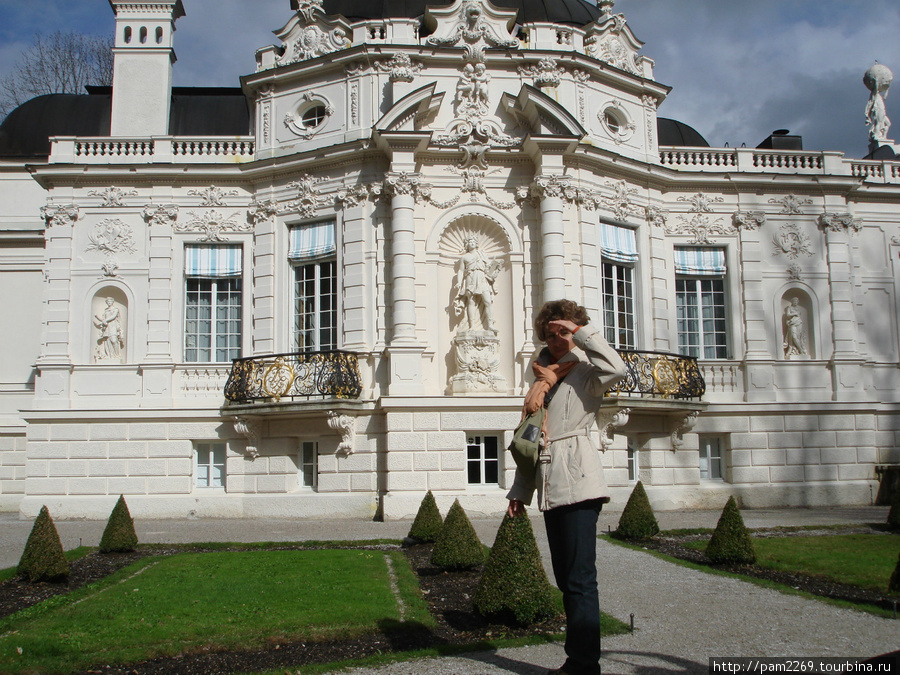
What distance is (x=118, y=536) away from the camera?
13.5m

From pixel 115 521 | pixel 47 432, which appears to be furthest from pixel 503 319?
pixel 47 432

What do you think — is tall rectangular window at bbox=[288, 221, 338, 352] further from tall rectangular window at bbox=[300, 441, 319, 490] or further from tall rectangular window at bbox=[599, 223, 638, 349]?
tall rectangular window at bbox=[599, 223, 638, 349]

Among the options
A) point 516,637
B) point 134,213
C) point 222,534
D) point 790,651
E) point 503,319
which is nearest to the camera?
point 790,651

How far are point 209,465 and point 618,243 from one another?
12.0 meters

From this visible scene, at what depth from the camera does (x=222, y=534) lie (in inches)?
654

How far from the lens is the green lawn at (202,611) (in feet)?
24.2

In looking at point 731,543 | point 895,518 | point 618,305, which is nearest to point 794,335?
point 618,305

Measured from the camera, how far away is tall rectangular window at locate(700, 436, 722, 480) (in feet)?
71.7

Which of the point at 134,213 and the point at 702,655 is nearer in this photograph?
the point at 702,655

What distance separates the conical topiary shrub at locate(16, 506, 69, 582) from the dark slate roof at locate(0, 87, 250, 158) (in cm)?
1866

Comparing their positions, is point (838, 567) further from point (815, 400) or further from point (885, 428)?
point (885, 428)

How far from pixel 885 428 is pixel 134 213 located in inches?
844

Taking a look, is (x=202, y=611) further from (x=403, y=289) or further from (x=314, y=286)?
(x=314, y=286)

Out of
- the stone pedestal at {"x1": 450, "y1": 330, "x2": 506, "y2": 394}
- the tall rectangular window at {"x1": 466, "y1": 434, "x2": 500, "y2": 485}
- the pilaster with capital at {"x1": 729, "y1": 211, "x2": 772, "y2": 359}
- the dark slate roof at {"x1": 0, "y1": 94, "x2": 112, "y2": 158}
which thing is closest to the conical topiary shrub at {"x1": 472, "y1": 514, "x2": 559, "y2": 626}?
the tall rectangular window at {"x1": 466, "y1": 434, "x2": 500, "y2": 485}
